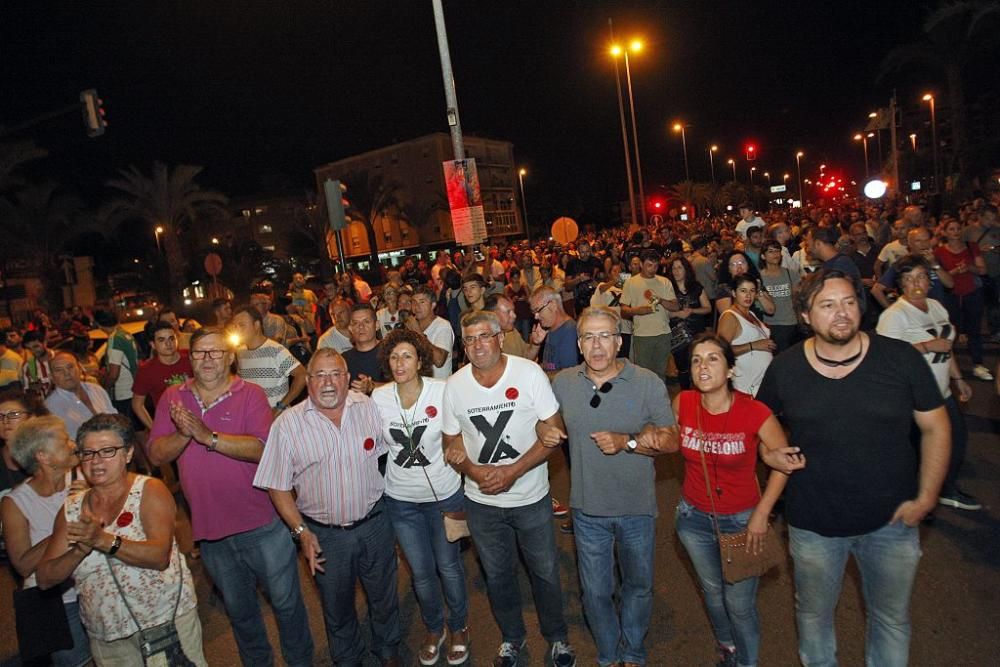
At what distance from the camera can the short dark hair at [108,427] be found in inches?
118

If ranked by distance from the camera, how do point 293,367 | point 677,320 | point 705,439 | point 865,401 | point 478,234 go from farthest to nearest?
point 478,234
point 677,320
point 293,367
point 705,439
point 865,401

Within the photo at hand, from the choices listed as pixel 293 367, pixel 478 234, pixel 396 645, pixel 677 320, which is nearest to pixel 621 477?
pixel 396 645

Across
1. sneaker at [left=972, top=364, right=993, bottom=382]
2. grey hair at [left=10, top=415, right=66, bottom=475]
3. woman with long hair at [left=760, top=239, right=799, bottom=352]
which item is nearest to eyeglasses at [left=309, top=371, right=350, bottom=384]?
grey hair at [left=10, top=415, right=66, bottom=475]

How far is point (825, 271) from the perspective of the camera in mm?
2895

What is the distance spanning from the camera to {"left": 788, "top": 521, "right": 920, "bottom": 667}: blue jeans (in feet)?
9.06

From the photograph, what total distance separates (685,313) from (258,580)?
586 centimetres

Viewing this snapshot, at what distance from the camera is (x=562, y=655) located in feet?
11.9

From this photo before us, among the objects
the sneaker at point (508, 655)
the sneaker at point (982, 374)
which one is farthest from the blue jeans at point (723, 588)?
the sneaker at point (982, 374)

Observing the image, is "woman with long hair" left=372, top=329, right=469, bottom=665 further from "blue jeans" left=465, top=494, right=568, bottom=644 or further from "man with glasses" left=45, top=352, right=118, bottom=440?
"man with glasses" left=45, top=352, right=118, bottom=440

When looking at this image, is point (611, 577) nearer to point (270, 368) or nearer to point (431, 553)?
point (431, 553)

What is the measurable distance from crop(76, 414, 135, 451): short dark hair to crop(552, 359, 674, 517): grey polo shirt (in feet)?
7.21

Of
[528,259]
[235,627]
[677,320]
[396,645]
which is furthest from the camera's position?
[528,259]

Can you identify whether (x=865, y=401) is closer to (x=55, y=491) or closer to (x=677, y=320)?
(x=55, y=491)

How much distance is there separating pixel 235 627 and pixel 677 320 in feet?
20.0
